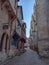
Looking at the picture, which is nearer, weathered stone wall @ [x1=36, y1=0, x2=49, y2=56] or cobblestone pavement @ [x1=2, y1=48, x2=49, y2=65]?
cobblestone pavement @ [x1=2, y1=48, x2=49, y2=65]

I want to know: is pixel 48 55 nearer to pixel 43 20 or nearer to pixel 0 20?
pixel 43 20

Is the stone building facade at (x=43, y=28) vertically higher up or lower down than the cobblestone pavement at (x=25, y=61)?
higher up

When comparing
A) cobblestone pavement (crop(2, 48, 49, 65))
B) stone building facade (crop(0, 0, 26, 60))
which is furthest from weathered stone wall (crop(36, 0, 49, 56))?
stone building facade (crop(0, 0, 26, 60))

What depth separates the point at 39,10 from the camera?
71.7 feet

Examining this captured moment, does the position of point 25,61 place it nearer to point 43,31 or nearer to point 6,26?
point 6,26

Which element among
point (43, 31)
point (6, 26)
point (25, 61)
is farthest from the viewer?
point (43, 31)

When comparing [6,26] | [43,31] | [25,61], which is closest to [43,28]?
[43,31]

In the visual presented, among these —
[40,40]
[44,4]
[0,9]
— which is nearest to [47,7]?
[44,4]

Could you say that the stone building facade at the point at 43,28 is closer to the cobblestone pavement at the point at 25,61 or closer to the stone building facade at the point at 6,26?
the cobblestone pavement at the point at 25,61

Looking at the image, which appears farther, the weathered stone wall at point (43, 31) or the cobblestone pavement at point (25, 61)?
the weathered stone wall at point (43, 31)

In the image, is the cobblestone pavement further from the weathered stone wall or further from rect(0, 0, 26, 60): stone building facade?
the weathered stone wall

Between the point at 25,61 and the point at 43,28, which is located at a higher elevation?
the point at 43,28

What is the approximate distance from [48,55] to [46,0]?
291 inches

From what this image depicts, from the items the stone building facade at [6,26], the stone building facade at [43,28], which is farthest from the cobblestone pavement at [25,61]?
the stone building facade at [43,28]
